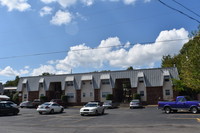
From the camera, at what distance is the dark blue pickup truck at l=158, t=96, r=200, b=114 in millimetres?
21438

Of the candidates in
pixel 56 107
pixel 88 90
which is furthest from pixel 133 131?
pixel 88 90

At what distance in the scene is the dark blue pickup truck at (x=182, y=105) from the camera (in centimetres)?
2144

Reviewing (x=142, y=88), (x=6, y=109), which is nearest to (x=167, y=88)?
(x=142, y=88)

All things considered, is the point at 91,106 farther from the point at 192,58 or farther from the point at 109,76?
the point at 109,76

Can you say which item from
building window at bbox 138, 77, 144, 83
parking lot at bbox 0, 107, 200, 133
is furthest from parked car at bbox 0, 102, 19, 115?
building window at bbox 138, 77, 144, 83

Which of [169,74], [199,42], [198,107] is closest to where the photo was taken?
[198,107]

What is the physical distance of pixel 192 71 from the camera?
1085 inches

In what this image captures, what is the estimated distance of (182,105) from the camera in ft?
72.9

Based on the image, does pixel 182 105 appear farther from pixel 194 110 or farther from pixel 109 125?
pixel 109 125

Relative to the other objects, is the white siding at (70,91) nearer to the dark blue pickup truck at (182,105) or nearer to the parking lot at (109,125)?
the dark blue pickup truck at (182,105)

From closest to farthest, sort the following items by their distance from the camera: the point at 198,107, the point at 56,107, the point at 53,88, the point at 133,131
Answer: the point at 133,131
the point at 198,107
the point at 56,107
the point at 53,88

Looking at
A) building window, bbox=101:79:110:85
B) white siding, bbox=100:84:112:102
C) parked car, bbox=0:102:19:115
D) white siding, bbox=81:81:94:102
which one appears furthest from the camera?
white siding, bbox=81:81:94:102

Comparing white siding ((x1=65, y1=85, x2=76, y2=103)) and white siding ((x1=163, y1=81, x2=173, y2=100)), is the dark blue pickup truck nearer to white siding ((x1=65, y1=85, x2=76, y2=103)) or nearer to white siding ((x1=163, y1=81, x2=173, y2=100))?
white siding ((x1=163, y1=81, x2=173, y2=100))

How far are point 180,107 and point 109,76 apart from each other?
2587 cm
